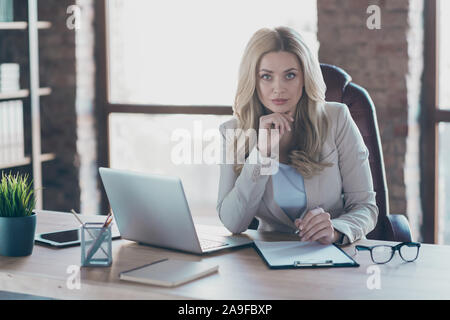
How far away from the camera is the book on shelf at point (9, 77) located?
356 cm

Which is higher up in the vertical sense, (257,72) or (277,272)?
(257,72)

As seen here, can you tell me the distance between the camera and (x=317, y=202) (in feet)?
7.02

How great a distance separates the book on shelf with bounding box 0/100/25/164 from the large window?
0.53 m

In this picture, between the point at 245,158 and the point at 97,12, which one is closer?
the point at 245,158

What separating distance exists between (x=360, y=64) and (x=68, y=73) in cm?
171

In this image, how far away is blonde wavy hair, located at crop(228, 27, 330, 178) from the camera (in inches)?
85.0

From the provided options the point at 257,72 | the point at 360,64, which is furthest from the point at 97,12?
the point at 257,72

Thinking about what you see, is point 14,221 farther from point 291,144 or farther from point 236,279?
point 291,144

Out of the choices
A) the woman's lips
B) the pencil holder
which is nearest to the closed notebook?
the pencil holder

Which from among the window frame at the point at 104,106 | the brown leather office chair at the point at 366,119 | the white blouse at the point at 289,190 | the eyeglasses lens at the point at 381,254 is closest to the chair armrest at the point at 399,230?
the brown leather office chair at the point at 366,119

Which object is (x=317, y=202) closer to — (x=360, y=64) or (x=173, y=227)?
(x=173, y=227)

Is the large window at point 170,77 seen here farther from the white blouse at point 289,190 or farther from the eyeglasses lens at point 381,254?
the eyeglasses lens at point 381,254

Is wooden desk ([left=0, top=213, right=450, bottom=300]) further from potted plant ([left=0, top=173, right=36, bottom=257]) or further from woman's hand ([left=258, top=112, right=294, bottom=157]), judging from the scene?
woman's hand ([left=258, top=112, right=294, bottom=157])

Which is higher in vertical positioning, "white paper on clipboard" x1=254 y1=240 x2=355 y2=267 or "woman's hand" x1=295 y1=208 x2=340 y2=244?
"woman's hand" x1=295 y1=208 x2=340 y2=244
